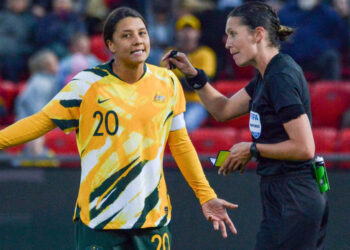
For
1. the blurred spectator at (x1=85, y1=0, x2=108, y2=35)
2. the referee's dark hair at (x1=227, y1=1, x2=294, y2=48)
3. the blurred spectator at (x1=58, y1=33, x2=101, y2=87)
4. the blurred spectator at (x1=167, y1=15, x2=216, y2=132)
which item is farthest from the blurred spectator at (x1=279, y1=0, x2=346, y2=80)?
the referee's dark hair at (x1=227, y1=1, x2=294, y2=48)

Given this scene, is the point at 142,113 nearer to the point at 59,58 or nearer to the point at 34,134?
the point at 34,134

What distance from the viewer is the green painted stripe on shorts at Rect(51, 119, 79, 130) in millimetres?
3831

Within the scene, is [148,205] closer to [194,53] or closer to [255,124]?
[255,124]

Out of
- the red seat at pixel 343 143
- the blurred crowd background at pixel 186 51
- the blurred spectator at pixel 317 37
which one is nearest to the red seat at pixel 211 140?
the blurred crowd background at pixel 186 51

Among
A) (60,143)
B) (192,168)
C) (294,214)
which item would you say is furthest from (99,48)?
(294,214)

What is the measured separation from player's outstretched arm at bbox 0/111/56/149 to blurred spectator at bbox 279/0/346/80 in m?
4.55

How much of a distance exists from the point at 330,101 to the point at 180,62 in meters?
3.69

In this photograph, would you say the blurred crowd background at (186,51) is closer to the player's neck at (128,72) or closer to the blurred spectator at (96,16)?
the blurred spectator at (96,16)

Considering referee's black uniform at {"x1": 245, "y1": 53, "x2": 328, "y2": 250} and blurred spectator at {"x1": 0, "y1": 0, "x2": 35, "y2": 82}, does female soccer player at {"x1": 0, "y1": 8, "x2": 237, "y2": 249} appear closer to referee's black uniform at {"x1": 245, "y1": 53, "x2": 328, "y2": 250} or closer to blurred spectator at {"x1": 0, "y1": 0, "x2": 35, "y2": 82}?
referee's black uniform at {"x1": 245, "y1": 53, "x2": 328, "y2": 250}

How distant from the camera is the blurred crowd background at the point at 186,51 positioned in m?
7.35

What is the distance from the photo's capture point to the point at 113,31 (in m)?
3.88

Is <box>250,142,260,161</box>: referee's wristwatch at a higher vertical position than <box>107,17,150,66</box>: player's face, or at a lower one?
lower

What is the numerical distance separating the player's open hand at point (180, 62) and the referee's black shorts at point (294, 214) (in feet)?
2.83

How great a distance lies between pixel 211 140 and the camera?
22.1 feet
